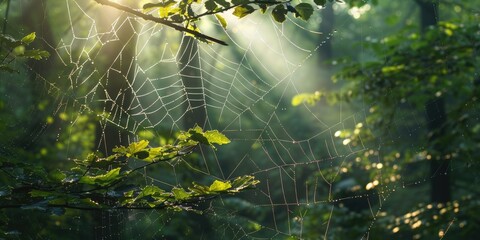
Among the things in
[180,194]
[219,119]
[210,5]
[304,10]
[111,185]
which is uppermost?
[210,5]

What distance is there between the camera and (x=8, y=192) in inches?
81.1

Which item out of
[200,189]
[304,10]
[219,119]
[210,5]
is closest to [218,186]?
[200,189]

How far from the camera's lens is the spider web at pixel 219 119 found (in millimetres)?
4160

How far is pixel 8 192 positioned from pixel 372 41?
4.92 m

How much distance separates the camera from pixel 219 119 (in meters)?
3.89

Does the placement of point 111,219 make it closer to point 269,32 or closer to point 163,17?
point 163,17

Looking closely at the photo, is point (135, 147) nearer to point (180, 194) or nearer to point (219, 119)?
point (180, 194)

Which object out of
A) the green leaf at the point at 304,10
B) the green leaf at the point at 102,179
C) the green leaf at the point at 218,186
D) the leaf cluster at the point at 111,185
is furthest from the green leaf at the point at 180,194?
the green leaf at the point at 304,10

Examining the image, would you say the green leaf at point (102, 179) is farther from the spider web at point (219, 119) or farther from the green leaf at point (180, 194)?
the spider web at point (219, 119)

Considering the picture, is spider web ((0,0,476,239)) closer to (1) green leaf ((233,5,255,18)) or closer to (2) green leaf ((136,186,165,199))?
(2) green leaf ((136,186,165,199))

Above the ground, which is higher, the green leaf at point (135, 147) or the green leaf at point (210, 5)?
the green leaf at point (210, 5)

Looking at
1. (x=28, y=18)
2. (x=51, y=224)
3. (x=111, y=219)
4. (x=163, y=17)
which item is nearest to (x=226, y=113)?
(x=28, y=18)

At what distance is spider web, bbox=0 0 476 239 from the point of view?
4160 mm

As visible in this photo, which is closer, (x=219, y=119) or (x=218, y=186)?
(x=218, y=186)
